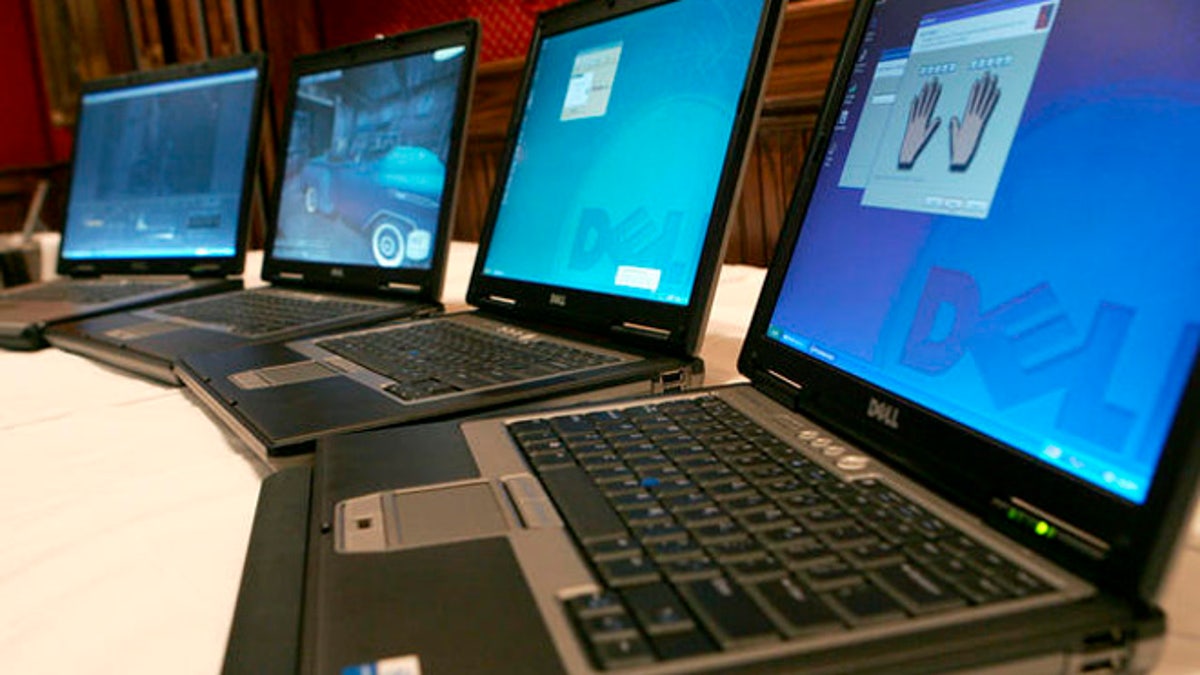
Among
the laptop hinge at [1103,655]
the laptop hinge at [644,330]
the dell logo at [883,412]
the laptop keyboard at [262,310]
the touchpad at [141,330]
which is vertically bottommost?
the touchpad at [141,330]

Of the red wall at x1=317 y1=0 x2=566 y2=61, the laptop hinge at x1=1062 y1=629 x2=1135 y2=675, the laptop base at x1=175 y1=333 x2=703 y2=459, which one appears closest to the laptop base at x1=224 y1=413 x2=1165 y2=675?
the laptop hinge at x1=1062 y1=629 x2=1135 y2=675

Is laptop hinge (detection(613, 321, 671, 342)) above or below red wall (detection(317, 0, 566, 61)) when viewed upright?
below

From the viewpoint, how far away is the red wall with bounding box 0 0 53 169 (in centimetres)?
409

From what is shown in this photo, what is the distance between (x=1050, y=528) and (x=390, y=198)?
3.34 ft

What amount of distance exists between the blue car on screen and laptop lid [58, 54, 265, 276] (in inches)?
10.7

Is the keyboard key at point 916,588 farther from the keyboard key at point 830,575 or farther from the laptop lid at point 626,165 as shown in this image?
the laptop lid at point 626,165

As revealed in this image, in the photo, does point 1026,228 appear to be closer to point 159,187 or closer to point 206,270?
point 206,270

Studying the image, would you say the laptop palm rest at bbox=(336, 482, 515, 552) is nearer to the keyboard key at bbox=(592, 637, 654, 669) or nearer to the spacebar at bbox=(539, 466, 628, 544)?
the spacebar at bbox=(539, 466, 628, 544)

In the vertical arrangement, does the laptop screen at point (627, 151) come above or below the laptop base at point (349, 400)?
above

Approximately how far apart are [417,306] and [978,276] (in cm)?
83

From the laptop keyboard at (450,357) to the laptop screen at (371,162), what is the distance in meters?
0.23

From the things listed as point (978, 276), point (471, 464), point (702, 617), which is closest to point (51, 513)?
point (471, 464)

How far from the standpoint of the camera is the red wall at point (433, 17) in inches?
101

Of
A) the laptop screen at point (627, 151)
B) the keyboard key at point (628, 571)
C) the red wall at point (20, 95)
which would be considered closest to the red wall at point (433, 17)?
the laptop screen at point (627, 151)
